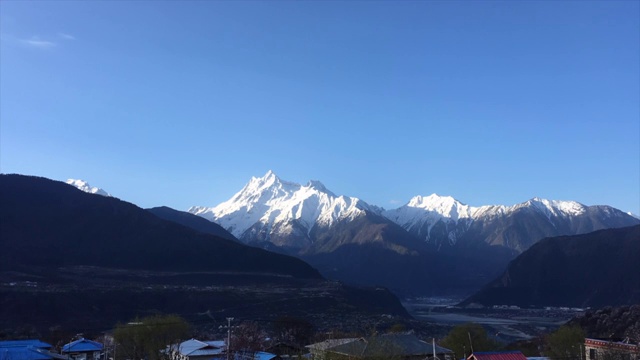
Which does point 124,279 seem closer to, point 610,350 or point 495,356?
point 495,356

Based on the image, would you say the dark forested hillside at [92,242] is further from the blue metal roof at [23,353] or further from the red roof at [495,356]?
the red roof at [495,356]

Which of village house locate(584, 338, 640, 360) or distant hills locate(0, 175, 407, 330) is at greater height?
distant hills locate(0, 175, 407, 330)

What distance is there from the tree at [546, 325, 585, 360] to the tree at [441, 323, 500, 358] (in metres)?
5.99

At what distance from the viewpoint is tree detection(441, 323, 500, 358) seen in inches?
2606

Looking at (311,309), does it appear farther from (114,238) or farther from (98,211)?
(98,211)

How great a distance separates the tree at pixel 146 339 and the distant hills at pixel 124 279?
44.0 metres

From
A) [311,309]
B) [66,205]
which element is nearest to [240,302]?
[311,309]

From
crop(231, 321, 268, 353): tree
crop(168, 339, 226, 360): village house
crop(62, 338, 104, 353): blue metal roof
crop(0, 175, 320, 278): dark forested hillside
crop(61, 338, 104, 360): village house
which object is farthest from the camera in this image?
crop(0, 175, 320, 278): dark forested hillside

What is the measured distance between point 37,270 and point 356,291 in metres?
79.5

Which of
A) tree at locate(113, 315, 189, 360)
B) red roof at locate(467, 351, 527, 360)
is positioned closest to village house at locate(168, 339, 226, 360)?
tree at locate(113, 315, 189, 360)

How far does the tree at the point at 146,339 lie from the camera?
61812 mm

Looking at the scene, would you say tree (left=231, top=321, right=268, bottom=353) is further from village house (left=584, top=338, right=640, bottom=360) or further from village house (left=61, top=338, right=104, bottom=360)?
village house (left=584, top=338, right=640, bottom=360)

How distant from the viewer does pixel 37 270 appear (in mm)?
145375

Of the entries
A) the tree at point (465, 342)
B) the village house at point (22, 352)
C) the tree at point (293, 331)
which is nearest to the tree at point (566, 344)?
the tree at point (465, 342)
